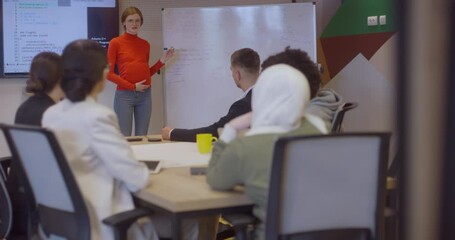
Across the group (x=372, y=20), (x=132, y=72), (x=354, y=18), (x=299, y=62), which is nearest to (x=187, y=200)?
(x=299, y=62)

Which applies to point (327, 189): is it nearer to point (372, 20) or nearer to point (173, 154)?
point (173, 154)

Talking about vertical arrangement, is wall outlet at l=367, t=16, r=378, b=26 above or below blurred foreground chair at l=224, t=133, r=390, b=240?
above

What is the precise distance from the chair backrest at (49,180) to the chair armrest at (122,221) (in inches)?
3.4

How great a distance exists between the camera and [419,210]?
1.58ft

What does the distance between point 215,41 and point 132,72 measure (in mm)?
762

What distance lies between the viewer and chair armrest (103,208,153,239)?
1.68 m

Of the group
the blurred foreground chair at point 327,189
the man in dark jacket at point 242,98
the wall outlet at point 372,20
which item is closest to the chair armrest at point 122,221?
the blurred foreground chair at point 327,189

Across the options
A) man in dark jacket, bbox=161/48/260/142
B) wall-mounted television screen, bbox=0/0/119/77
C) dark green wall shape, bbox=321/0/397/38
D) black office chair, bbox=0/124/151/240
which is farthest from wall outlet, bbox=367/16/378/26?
black office chair, bbox=0/124/151/240

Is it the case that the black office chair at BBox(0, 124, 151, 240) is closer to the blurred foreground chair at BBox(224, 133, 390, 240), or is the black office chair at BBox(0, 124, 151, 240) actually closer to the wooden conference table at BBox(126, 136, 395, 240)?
the wooden conference table at BBox(126, 136, 395, 240)

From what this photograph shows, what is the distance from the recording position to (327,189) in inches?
63.6

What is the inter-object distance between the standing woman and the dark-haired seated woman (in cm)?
228

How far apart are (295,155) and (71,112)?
2.38 feet

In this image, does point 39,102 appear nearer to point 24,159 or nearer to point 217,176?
point 24,159

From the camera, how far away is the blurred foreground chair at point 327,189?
155 cm
